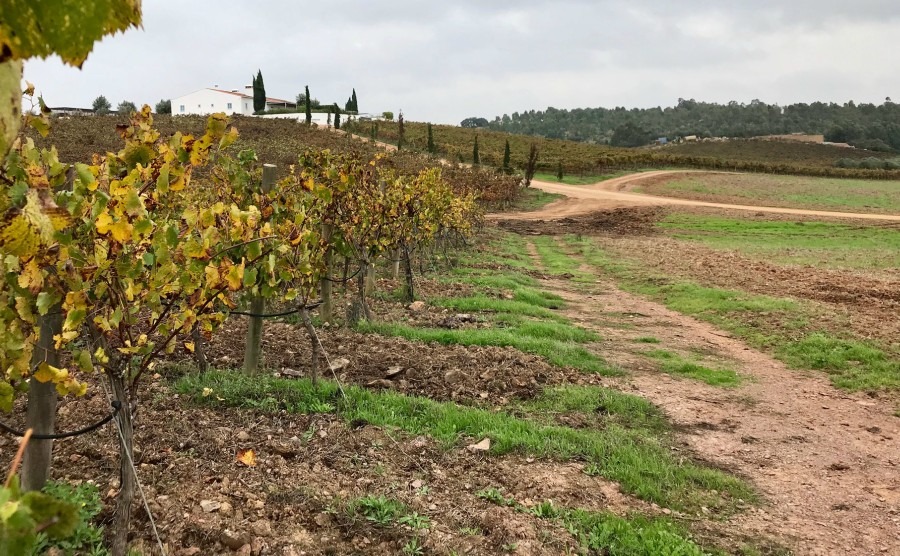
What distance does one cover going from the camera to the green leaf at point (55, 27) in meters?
0.60

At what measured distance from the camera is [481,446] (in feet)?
17.0

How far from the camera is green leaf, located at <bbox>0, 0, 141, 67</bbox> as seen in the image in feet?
1.98

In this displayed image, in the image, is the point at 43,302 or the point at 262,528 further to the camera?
the point at 262,528

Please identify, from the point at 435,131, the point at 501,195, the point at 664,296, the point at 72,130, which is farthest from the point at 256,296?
the point at 435,131

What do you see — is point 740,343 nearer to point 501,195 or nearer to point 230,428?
point 230,428

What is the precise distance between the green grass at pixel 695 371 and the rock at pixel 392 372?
3.96m

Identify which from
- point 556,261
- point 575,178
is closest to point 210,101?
point 575,178

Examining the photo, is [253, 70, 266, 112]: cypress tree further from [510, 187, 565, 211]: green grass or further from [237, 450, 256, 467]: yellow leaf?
[237, 450, 256, 467]: yellow leaf

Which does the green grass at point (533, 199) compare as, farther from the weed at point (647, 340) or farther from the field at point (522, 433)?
the weed at point (647, 340)

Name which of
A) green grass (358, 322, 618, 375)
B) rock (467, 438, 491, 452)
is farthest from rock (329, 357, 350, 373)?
rock (467, 438, 491, 452)

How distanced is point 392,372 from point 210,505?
3.30 m

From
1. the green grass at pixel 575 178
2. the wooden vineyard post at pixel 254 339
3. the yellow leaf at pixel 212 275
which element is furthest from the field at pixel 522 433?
the green grass at pixel 575 178

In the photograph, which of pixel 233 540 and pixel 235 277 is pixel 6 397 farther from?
pixel 233 540

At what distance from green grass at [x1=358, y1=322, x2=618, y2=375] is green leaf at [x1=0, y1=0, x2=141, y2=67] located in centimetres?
763
